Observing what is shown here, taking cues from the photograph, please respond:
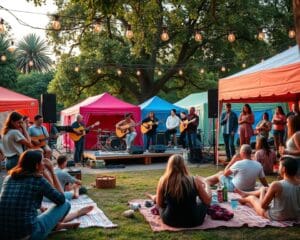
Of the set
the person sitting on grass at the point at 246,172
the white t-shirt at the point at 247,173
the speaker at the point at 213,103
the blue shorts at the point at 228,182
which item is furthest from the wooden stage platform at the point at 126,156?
the white t-shirt at the point at 247,173

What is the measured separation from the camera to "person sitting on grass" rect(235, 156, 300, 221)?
4965 millimetres

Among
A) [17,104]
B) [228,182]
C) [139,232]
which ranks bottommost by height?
[139,232]

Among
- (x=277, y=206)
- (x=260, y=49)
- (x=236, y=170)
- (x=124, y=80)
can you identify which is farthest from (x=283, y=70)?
(x=124, y=80)

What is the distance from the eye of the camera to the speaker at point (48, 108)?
1373cm

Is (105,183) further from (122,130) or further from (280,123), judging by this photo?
(122,130)

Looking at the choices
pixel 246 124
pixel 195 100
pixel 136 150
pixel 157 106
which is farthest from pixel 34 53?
pixel 246 124

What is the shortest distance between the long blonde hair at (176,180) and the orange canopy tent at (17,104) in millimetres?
10048

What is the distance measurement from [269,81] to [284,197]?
161 inches

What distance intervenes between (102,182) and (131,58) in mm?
15380

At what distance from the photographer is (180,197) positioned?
15.5 ft

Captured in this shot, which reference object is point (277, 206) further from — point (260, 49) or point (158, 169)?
point (260, 49)

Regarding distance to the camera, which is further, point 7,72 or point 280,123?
point 7,72

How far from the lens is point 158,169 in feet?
37.0

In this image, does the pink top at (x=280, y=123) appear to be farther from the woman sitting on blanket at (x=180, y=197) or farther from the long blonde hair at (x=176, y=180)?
the long blonde hair at (x=176, y=180)
